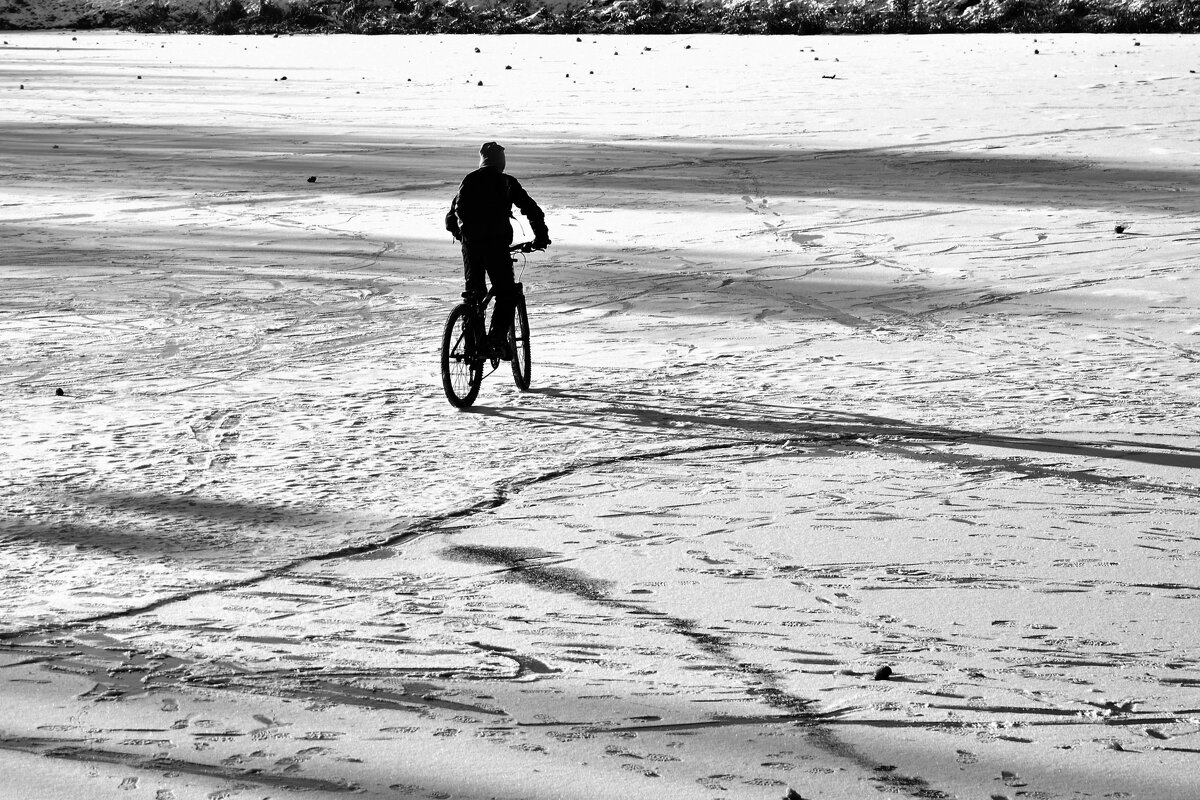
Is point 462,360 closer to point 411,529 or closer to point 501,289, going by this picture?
point 501,289

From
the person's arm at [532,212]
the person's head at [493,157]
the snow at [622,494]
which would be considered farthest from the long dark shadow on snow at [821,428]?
the person's head at [493,157]

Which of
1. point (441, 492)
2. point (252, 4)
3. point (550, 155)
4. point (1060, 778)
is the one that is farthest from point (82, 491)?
point (252, 4)

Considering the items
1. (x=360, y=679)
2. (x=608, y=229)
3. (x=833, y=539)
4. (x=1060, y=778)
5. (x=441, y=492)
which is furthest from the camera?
(x=608, y=229)

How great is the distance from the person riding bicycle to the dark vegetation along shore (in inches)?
1182

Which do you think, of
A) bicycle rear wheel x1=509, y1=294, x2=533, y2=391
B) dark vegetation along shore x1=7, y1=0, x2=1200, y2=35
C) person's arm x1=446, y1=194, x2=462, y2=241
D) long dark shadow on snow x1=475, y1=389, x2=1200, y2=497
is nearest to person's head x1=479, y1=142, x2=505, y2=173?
person's arm x1=446, y1=194, x2=462, y2=241

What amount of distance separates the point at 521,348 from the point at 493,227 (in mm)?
843

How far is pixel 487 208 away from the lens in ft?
23.5

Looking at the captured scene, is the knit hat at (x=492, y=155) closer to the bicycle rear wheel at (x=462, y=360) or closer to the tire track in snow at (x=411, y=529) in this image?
the bicycle rear wheel at (x=462, y=360)

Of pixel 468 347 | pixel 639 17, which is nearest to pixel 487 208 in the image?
pixel 468 347

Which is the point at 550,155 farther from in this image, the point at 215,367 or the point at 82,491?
the point at 82,491

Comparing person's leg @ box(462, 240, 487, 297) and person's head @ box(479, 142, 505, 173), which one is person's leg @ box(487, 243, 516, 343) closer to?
person's leg @ box(462, 240, 487, 297)

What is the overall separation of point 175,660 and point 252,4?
53.6 metres

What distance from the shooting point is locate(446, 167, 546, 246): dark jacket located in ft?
23.4

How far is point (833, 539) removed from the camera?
535 centimetres
